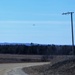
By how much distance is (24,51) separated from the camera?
346 ft

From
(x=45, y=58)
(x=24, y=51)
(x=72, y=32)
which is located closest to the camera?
(x=72, y=32)

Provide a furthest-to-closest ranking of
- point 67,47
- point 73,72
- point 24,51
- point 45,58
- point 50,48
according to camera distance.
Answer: point 24,51 → point 50,48 → point 67,47 → point 45,58 → point 73,72

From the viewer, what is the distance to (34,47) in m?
106

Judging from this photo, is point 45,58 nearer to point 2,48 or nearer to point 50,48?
point 50,48

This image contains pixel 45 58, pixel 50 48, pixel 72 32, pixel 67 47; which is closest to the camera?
pixel 72 32

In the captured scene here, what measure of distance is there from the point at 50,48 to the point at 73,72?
75.7 meters

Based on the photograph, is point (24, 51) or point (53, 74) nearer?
point (53, 74)

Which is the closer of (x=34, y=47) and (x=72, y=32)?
(x=72, y=32)

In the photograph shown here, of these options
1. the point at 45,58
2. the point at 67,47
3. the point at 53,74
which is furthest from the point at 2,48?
the point at 53,74

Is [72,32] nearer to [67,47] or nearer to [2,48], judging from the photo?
[67,47]

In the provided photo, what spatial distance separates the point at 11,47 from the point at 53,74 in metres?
82.7

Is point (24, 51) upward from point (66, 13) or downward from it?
downward

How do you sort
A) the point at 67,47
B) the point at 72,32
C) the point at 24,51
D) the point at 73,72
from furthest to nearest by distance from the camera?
the point at 24,51 → the point at 67,47 → the point at 72,32 → the point at 73,72

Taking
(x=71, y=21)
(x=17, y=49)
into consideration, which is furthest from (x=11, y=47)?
(x=71, y=21)
